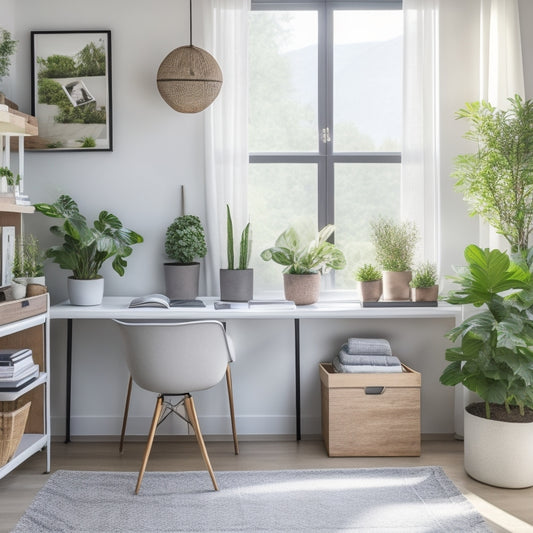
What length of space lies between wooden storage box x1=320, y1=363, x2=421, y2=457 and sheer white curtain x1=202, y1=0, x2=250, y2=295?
99 cm

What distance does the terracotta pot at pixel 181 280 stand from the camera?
3836 millimetres

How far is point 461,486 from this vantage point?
322 centimetres

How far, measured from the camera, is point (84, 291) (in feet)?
12.2

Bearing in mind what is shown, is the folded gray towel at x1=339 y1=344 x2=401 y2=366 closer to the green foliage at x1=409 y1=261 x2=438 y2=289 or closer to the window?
the green foliage at x1=409 y1=261 x2=438 y2=289

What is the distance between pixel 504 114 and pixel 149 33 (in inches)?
81.0

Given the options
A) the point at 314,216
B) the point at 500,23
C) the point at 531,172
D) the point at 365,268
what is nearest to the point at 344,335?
the point at 365,268

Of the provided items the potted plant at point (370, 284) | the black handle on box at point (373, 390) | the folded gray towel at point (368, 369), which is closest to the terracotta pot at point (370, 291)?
the potted plant at point (370, 284)

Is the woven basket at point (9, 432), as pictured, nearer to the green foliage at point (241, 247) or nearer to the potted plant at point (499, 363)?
the green foliage at point (241, 247)

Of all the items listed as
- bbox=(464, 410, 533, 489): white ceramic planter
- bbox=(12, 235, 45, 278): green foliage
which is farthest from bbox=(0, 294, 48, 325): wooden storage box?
bbox=(464, 410, 533, 489): white ceramic planter

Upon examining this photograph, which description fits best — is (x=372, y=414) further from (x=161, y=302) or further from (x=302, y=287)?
(x=161, y=302)

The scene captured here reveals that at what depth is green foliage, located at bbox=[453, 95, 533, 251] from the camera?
3.39 meters

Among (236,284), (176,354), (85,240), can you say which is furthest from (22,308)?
(236,284)

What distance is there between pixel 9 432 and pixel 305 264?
1.79 m

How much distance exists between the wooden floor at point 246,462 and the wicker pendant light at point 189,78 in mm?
1923
